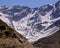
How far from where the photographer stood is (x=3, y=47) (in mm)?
34469

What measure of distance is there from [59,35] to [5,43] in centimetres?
14961

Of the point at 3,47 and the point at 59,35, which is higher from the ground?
the point at 3,47

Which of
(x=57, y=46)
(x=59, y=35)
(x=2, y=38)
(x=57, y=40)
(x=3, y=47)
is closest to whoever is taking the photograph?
(x=3, y=47)

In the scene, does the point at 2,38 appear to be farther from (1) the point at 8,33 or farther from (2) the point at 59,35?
(2) the point at 59,35

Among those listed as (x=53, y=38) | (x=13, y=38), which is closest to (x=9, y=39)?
(x=13, y=38)

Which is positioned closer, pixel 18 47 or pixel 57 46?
pixel 18 47

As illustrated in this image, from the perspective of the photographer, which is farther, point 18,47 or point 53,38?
point 53,38

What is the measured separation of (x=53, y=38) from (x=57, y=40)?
470 inches

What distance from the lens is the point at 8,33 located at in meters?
39.5

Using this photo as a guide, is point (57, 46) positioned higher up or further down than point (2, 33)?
further down

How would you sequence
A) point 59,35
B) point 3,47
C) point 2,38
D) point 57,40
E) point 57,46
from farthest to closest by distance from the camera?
point 59,35
point 57,40
point 57,46
point 2,38
point 3,47

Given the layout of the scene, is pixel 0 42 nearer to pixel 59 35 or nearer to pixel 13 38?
pixel 13 38

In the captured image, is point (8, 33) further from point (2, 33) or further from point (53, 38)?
point (53, 38)

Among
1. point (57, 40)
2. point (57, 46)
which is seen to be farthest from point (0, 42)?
point (57, 40)
